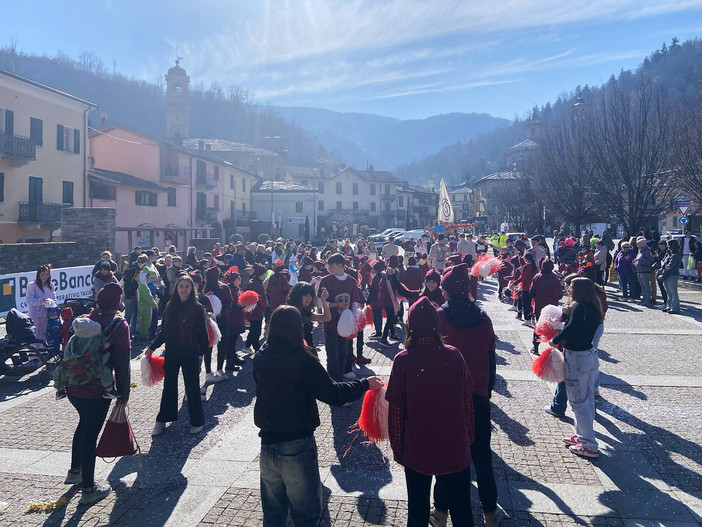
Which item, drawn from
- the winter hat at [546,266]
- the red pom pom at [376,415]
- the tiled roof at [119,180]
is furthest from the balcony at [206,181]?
the red pom pom at [376,415]

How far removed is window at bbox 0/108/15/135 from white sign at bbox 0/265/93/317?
1814 centimetres

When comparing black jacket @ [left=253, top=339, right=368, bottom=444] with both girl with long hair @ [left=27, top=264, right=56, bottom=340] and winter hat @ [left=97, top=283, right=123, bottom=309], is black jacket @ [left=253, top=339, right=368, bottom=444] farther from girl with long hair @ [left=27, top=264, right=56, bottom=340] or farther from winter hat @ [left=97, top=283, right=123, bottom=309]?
girl with long hair @ [left=27, top=264, right=56, bottom=340]

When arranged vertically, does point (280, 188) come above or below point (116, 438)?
above

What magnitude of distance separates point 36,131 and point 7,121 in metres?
1.96

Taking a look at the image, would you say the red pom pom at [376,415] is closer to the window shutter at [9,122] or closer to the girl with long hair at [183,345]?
the girl with long hair at [183,345]

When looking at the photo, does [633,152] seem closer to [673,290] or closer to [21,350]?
[673,290]

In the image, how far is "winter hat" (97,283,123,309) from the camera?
17.8 feet

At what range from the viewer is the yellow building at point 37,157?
2908cm

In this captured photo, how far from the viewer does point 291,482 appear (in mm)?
3494

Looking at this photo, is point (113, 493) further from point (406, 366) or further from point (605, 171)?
point (605, 171)

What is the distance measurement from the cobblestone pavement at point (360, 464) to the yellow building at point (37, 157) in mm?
25039

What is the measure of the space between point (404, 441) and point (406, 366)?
19.9 inches

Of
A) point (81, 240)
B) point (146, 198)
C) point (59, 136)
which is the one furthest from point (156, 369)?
point (146, 198)

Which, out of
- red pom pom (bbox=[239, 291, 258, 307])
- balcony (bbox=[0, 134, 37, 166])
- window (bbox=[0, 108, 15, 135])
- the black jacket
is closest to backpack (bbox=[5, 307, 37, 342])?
red pom pom (bbox=[239, 291, 258, 307])
